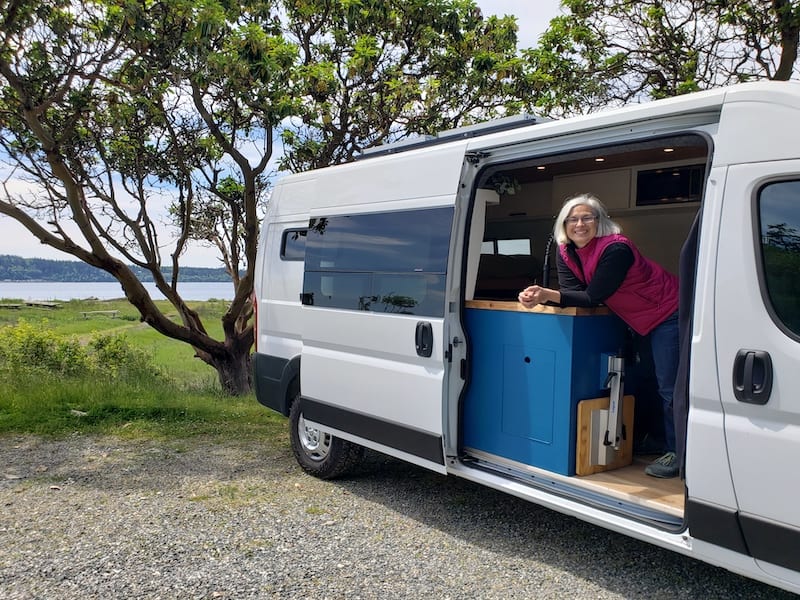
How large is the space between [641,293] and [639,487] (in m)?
1.01

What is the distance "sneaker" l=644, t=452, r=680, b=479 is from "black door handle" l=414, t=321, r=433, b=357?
1369mm

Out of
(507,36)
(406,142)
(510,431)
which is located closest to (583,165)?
(406,142)

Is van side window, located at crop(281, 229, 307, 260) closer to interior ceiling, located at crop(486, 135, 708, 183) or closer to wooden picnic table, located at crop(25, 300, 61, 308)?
interior ceiling, located at crop(486, 135, 708, 183)

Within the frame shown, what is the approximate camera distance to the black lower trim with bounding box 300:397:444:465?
416 centimetres

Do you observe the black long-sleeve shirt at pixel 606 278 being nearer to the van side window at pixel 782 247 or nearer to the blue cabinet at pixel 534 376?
the blue cabinet at pixel 534 376

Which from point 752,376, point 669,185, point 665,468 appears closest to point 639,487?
point 665,468

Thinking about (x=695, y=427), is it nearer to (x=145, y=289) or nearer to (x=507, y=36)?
(x=507, y=36)

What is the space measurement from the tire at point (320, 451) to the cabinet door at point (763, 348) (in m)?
2.99

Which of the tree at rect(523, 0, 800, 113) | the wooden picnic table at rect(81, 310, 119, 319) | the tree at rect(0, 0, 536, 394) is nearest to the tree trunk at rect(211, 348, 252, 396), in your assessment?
the tree at rect(0, 0, 536, 394)

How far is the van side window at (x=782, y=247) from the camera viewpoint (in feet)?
8.70

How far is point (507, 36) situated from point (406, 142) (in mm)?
6975

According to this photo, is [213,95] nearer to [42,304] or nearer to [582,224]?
[582,224]

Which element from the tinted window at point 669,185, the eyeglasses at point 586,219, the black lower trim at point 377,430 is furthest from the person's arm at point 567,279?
the tinted window at point 669,185

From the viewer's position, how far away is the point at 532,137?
371 cm
